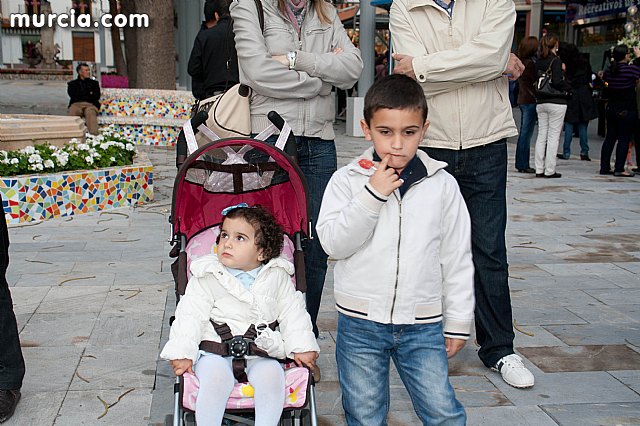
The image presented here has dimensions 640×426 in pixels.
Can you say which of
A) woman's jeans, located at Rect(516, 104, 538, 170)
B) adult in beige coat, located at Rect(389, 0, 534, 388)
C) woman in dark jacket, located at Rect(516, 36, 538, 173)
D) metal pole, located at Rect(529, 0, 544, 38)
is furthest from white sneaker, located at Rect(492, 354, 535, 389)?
metal pole, located at Rect(529, 0, 544, 38)

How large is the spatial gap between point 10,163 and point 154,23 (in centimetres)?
818

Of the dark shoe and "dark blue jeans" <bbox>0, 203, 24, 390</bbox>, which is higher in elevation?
"dark blue jeans" <bbox>0, 203, 24, 390</bbox>

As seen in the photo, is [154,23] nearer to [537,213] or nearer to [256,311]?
[537,213]

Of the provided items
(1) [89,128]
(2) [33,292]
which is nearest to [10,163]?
(2) [33,292]

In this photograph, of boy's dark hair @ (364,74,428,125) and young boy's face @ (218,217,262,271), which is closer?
boy's dark hair @ (364,74,428,125)

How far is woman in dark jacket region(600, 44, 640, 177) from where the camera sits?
1177 cm

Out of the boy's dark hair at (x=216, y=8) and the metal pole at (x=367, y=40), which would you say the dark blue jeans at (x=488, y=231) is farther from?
the metal pole at (x=367, y=40)

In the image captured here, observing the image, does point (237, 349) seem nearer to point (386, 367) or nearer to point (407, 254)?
point (386, 367)

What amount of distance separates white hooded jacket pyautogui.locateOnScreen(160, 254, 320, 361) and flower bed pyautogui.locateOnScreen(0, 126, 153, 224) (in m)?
5.11

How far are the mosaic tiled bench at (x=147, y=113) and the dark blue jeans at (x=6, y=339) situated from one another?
11799 millimetres

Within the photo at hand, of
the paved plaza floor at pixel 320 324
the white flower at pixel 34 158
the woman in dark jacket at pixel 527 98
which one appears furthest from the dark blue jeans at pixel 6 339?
the woman in dark jacket at pixel 527 98

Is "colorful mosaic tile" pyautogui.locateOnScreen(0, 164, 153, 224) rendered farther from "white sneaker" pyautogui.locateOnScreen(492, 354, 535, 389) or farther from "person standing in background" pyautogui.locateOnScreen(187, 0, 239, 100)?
"white sneaker" pyautogui.locateOnScreen(492, 354, 535, 389)

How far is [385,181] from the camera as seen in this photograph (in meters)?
2.63

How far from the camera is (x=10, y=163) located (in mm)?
7883
